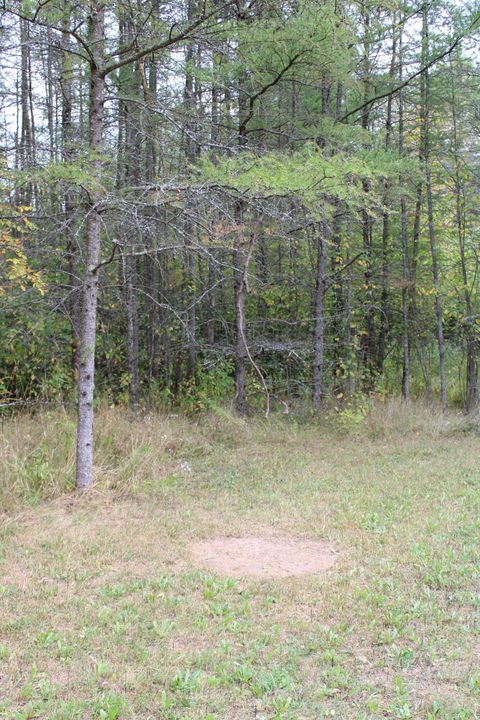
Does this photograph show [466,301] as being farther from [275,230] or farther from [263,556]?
[263,556]

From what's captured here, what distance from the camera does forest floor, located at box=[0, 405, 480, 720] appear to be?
2.89 meters

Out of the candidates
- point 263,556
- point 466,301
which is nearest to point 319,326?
point 466,301

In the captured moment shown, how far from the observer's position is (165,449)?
8078mm

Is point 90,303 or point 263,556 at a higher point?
point 90,303

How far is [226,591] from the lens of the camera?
4070 mm

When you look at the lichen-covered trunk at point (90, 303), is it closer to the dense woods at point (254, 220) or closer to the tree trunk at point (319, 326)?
the dense woods at point (254, 220)

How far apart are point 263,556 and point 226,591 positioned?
67 centimetres

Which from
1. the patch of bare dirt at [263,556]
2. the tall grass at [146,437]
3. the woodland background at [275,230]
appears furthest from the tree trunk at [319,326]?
the patch of bare dirt at [263,556]

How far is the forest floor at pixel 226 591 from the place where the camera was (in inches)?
114

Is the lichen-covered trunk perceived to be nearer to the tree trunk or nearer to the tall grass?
the tall grass

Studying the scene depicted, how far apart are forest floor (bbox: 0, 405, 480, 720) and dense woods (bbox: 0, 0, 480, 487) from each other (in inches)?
39.5

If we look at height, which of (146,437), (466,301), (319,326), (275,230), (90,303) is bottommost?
(146,437)

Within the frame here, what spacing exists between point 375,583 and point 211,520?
6.08 ft

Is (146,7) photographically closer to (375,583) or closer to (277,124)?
(277,124)
